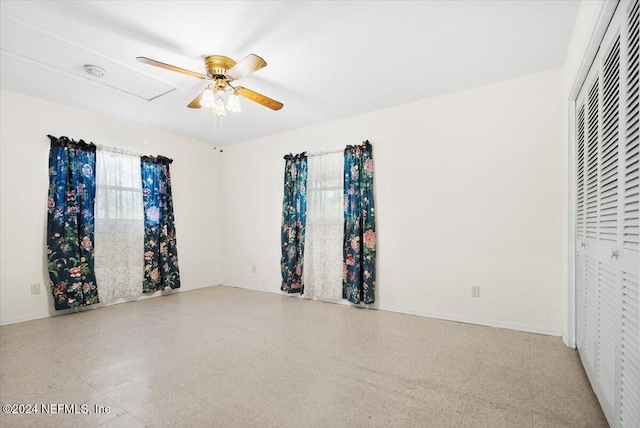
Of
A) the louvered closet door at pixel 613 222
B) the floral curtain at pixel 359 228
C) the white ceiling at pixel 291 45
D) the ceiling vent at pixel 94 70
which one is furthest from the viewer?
the floral curtain at pixel 359 228

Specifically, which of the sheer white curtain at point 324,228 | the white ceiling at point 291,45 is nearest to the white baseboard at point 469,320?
the sheer white curtain at point 324,228

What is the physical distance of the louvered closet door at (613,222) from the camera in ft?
4.01

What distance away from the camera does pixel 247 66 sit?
2.24 meters

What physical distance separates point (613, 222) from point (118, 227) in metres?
4.90

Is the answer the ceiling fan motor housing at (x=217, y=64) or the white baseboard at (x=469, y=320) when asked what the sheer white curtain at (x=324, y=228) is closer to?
the white baseboard at (x=469, y=320)

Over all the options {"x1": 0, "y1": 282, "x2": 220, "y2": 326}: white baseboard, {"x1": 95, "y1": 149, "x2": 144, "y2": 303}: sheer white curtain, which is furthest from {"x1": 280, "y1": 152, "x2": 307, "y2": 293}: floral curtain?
{"x1": 95, "y1": 149, "x2": 144, "y2": 303}: sheer white curtain

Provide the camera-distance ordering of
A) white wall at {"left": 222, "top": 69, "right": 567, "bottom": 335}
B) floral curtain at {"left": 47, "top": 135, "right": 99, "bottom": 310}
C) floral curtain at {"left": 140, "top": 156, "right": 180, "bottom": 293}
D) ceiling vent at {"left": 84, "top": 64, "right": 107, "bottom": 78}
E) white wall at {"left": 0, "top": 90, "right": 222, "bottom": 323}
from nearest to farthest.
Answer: ceiling vent at {"left": 84, "top": 64, "right": 107, "bottom": 78} → white wall at {"left": 222, "top": 69, "right": 567, "bottom": 335} → white wall at {"left": 0, "top": 90, "right": 222, "bottom": 323} → floral curtain at {"left": 47, "top": 135, "right": 99, "bottom": 310} → floral curtain at {"left": 140, "top": 156, "right": 180, "bottom": 293}

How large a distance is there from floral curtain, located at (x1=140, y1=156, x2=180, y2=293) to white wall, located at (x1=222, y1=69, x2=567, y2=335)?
2.51m

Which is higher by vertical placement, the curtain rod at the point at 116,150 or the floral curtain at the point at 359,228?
the curtain rod at the point at 116,150

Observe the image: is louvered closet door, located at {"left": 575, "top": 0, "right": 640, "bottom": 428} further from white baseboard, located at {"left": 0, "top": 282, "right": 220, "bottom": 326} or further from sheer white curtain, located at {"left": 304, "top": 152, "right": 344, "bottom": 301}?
white baseboard, located at {"left": 0, "top": 282, "right": 220, "bottom": 326}

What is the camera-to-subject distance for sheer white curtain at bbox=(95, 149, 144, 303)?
12.9 feet

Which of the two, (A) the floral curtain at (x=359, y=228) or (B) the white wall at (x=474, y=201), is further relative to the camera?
(A) the floral curtain at (x=359, y=228)

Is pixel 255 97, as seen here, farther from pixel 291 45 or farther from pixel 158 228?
pixel 158 228

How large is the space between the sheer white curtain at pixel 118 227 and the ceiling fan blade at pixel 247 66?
2.66 m
